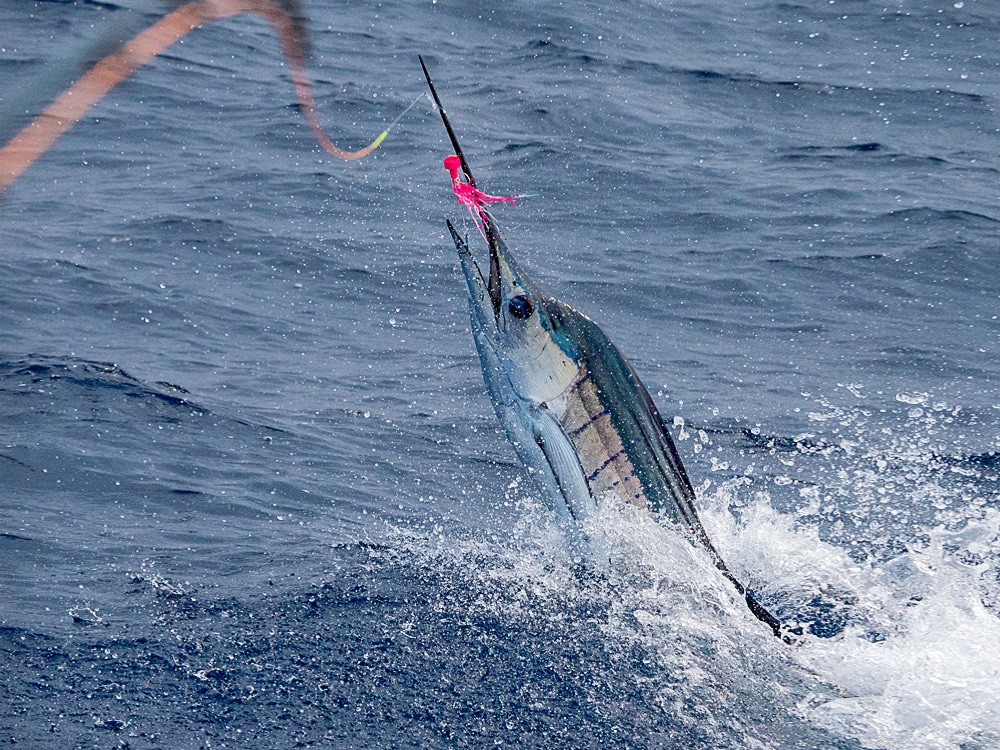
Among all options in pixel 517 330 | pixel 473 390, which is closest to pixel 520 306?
pixel 517 330

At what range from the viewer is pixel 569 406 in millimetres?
4691

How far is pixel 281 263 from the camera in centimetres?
930

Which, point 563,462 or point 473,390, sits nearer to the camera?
point 563,462

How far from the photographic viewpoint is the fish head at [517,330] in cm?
452

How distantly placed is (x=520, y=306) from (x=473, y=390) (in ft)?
10.7

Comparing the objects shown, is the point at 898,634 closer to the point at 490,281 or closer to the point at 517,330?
the point at 517,330

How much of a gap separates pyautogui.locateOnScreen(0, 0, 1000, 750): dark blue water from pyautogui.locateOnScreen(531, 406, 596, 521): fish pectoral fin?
29 cm

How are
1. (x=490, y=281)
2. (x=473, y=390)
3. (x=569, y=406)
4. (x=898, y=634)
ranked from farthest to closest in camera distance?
(x=473, y=390), (x=898, y=634), (x=569, y=406), (x=490, y=281)

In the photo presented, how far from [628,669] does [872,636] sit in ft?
3.54

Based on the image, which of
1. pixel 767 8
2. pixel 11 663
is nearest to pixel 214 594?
pixel 11 663

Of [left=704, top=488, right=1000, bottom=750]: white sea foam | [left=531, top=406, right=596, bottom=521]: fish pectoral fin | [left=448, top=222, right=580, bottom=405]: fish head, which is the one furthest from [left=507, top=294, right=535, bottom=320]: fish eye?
[left=704, top=488, right=1000, bottom=750]: white sea foam

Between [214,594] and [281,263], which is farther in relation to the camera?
[281,263]

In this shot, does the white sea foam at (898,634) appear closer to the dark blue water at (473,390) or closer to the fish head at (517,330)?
the dark blue water at (473,390)

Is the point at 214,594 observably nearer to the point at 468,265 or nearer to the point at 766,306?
the point at 468,265
